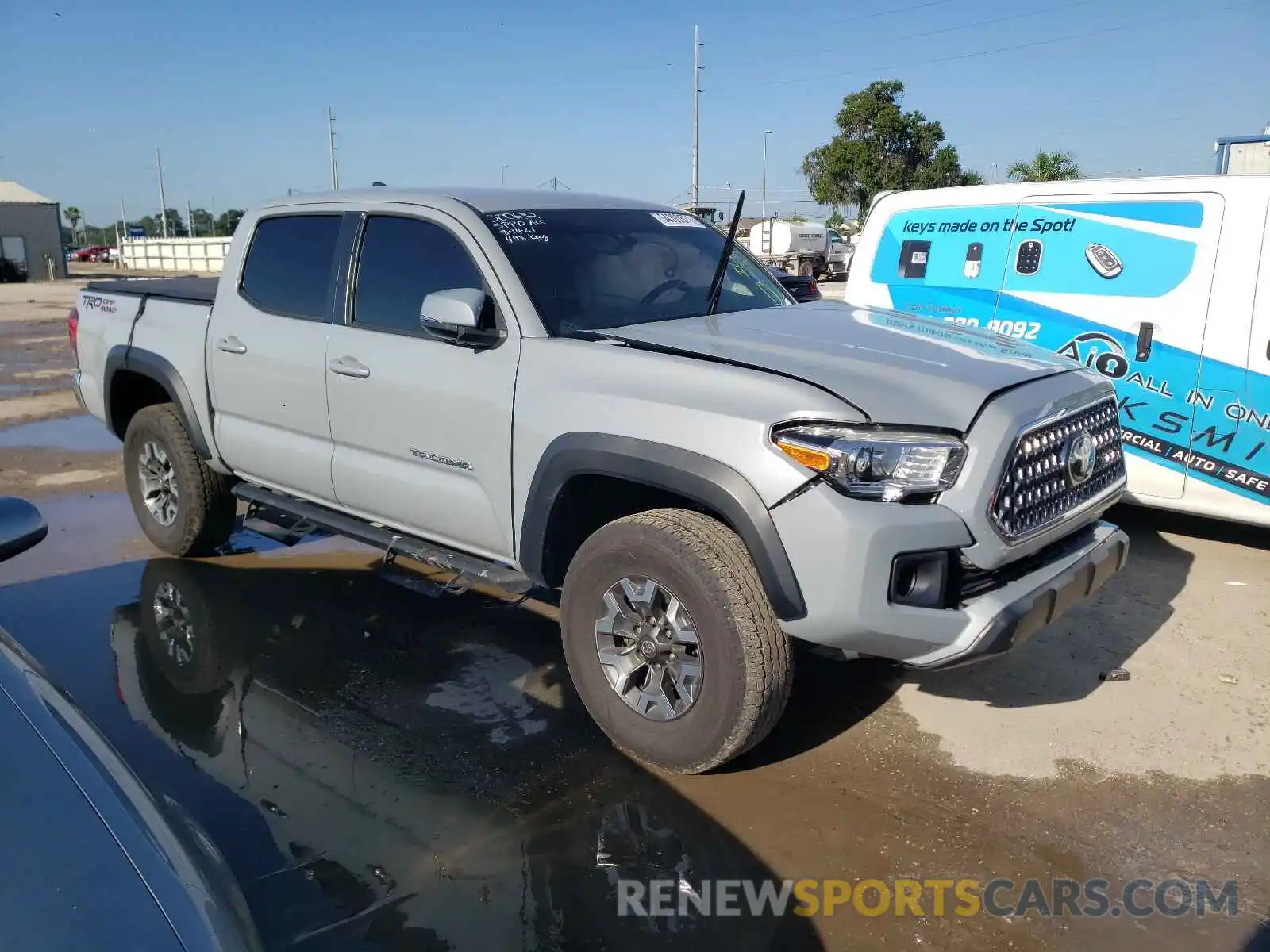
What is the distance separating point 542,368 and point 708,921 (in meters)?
1.93

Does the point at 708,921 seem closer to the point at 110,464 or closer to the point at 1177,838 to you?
the point at 1177,838

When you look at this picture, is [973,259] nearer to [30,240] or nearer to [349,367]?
[349,367]

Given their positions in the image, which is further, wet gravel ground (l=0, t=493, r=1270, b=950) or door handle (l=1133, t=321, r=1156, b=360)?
door handle (l=1133, t=321, r=1156, b=360)

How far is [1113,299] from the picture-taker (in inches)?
229

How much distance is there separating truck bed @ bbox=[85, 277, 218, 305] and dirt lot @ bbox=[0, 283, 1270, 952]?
1.60m

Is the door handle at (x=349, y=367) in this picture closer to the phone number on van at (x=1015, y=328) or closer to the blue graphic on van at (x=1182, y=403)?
the phone number on van at (x=1015, y=328)

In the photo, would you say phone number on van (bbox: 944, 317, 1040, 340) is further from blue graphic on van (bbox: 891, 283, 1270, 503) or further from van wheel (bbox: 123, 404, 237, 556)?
van wheel (bbox: 123, 404, 237, 556)

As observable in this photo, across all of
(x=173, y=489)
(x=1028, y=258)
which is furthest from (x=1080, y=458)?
(x=173, y=489)

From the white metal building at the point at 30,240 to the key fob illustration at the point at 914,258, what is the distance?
171 ft

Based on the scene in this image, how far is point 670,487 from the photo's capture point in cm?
321

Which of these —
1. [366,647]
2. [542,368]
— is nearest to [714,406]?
[542,368]

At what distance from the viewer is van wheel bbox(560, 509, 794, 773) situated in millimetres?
3104

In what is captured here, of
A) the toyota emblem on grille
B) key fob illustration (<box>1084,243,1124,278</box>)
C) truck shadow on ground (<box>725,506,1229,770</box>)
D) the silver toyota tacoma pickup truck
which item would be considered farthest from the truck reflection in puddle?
key fob illustration (<box>1084,243,1124,278</box>)

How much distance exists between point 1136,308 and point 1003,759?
330 centimetres
